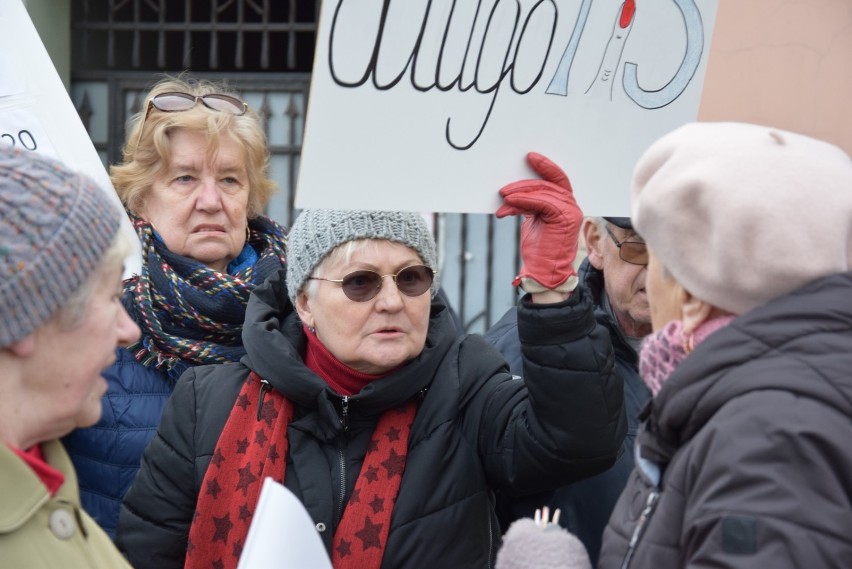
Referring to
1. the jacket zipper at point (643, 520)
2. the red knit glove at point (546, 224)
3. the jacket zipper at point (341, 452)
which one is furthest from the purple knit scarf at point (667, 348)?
the jacket zipper at point (341, 452)

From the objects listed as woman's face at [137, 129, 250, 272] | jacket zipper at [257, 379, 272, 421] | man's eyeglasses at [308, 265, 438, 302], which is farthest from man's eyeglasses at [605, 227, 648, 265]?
woman's face at [137, 129, 250, 272]

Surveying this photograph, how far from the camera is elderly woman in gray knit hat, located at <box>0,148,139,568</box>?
145 centimetres

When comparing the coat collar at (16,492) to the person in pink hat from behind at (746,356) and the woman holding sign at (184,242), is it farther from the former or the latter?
the woman holding sign at (184,242)

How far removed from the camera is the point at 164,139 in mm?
3061

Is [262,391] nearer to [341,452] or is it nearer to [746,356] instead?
[341,452]

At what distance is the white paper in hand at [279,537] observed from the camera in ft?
5.08

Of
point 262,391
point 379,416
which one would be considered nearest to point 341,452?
point 379,416

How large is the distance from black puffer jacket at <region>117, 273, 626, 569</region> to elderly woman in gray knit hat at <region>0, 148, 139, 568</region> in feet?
2.47

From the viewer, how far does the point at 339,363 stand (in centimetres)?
249

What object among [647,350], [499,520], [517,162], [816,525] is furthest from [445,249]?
[816,525]

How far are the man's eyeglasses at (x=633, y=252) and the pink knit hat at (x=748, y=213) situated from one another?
3.89 ft

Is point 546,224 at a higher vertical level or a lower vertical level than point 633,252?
higher

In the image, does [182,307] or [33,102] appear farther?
[182,307]

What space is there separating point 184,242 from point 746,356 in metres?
1.95
